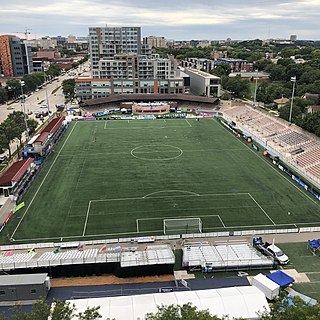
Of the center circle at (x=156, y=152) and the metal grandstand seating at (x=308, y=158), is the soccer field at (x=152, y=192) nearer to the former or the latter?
the center circle at (x=156, y=152)

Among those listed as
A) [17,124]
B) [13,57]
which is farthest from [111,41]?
[17,124]

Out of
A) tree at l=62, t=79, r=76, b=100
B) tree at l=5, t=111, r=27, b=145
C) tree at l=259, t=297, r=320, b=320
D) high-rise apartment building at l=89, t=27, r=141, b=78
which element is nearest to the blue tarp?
tree at l=259, t=297, r=320, b=320

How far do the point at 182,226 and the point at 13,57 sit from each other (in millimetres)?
137811

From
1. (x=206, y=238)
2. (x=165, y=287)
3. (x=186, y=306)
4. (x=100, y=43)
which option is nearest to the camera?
(x=186, y=306)

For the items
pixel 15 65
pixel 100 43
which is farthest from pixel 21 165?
pixel 15 65

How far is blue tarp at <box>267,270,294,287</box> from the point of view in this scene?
2631 centimetres

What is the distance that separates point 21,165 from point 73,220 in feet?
48.1

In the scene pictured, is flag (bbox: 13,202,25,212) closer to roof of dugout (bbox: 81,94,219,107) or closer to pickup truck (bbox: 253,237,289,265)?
pickup truck (bbox: 253,237,289,265)

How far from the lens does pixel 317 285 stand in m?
27.1

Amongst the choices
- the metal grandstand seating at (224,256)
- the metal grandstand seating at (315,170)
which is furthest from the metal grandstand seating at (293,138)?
the metal grandstand seating at (224,256)

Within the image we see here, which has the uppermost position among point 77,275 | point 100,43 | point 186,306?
point 100,43

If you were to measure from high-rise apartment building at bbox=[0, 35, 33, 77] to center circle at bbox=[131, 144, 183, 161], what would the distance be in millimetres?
106863

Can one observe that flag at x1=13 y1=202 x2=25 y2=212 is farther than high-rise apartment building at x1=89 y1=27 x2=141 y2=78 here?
No

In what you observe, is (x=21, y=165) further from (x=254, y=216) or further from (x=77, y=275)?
(x=254, y=216)
